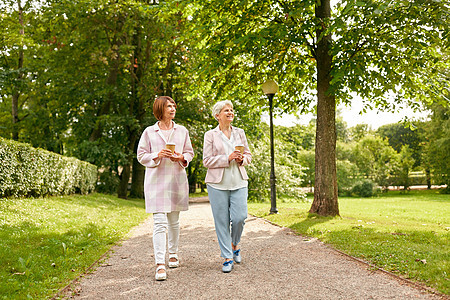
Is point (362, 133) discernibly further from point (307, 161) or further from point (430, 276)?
point (430, 276)

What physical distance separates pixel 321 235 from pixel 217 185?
126 inches

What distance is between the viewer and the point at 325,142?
9.70 m

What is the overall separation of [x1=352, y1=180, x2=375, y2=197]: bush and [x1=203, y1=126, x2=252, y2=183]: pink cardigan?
32.0 meters

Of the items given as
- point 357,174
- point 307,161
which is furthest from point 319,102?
point 307,161

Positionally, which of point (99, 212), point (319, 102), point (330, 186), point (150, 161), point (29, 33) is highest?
point (29, 33)

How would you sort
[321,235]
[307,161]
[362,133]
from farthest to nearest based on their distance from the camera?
[362,133] < [307,161] < [321,235]

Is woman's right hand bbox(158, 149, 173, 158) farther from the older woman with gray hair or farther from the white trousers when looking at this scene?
the white trousers

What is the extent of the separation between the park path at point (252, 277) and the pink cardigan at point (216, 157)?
1.26 metres

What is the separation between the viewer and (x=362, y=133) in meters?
68.9

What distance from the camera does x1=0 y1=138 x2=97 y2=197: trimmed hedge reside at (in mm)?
8578

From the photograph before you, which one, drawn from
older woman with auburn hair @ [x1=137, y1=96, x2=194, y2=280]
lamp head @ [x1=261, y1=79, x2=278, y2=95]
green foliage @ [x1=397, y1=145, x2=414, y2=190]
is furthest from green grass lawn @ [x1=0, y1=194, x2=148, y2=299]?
green foliage @ [x1=397, y1=145, x2=414, y2=190]

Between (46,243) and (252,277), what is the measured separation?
11.8 feet

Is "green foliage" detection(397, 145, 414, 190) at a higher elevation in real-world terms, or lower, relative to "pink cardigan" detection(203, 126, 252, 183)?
lower

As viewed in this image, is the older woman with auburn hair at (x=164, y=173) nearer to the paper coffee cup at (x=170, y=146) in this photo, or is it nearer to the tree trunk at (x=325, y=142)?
the paper coffee cup at (x=170, y=146)
